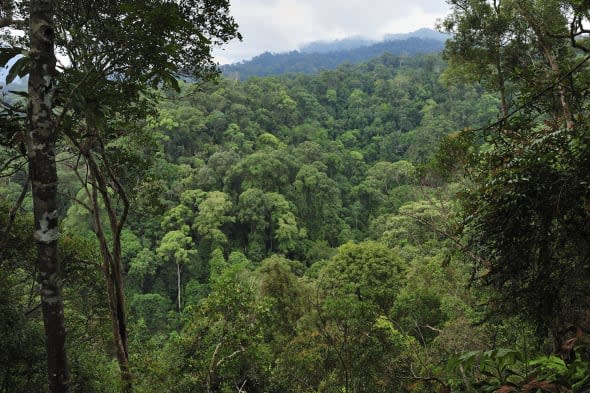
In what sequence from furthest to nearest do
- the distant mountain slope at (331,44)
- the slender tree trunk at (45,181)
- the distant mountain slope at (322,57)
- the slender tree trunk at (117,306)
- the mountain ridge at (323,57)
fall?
the distant mountain slope at (331,44), the mountain ridge at (323,57), the distant mountain slope at (322,57), the slender tree trunk at (117,306), the slender tree trunk at (45,181)

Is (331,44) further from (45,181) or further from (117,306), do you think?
(45,181)

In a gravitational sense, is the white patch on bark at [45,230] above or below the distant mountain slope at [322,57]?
below

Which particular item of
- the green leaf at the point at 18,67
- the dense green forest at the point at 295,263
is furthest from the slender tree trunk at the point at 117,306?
the green leaf at the point at 18,67

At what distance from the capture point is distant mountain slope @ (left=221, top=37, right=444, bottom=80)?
12644 cm

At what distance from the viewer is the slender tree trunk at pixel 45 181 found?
7.22 feet

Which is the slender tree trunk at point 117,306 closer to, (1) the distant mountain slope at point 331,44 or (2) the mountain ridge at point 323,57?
(2) the mountain ridge at point 323,57

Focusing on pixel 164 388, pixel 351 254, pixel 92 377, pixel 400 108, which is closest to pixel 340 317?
pixel 164 388

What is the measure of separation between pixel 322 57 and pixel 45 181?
5742 inches

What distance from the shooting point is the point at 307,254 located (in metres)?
31.0

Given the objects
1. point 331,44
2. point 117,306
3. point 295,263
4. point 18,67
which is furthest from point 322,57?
point 18,67

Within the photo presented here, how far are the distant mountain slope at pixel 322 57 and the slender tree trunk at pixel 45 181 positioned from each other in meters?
124

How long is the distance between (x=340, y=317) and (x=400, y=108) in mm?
54757

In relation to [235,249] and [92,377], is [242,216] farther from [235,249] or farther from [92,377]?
[92,377]

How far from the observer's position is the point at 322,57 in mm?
139625
